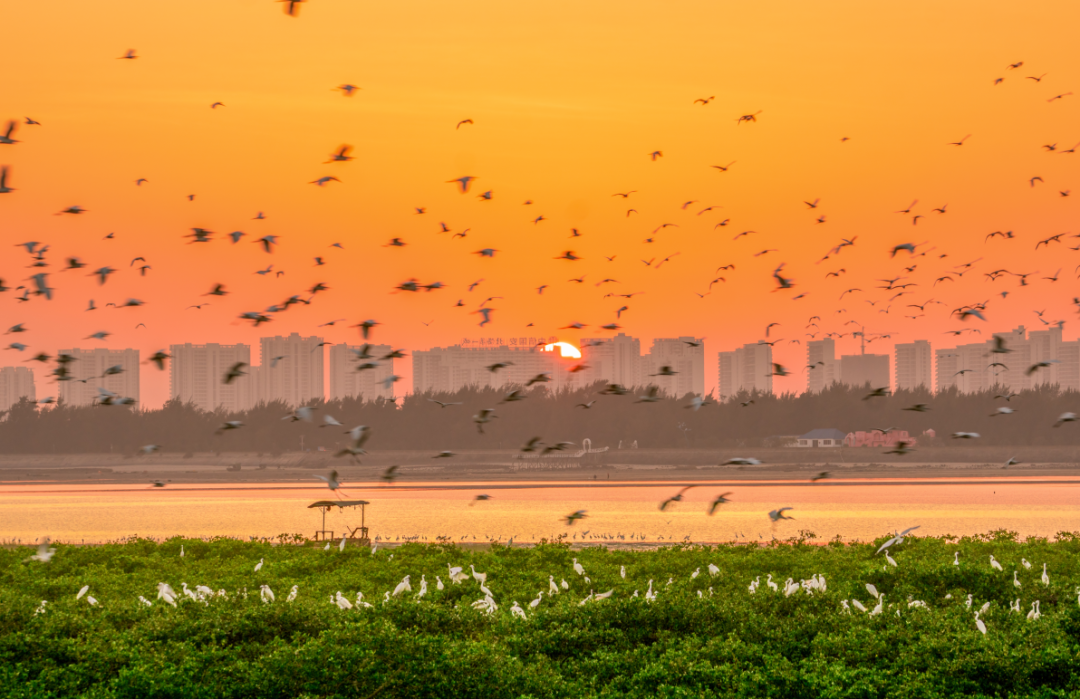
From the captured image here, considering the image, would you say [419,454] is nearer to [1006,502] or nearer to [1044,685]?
[1006,502]

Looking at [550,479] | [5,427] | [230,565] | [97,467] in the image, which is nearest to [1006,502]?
[550,479]

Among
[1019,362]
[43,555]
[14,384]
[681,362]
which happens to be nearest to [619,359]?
[681,362]

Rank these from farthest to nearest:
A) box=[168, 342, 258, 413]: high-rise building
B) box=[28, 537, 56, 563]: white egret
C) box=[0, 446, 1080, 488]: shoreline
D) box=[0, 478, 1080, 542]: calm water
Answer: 1. box=[168, 342, 258, 413]: high-rise building
2. box=[0, 446, 1080, 488]: shoreline
3. box=[0, 478, 1080, 542]: calm water
4. box=[28, 537, 56, 563]: white egret

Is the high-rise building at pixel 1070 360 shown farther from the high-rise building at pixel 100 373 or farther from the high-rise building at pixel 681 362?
the high-rise building at pixel 100 373

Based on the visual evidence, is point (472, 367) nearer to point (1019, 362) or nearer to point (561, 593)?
point (1019, 362)

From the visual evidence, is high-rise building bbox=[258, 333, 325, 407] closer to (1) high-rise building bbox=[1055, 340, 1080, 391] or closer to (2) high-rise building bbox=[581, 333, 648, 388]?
(2) high-rise building bbox=[581, 333, 648, 388]

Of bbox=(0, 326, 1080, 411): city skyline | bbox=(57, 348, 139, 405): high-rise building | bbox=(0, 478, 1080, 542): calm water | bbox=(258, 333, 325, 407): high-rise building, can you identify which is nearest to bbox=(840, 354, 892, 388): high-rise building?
bbox=(0, 326, 1080, 411): city skyline

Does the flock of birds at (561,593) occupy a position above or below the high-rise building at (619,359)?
below

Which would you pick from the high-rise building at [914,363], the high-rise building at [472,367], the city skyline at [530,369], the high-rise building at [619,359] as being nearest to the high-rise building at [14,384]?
the city skyline at [530,369]
